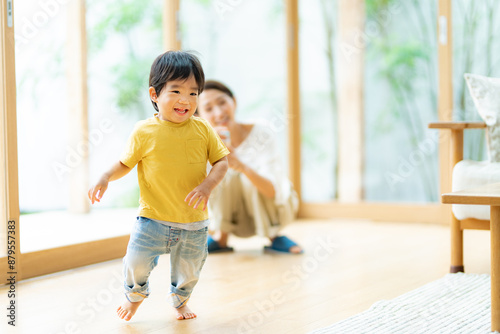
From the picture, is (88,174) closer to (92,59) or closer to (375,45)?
(92,59)

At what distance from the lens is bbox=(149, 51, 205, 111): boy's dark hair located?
63.2 inches

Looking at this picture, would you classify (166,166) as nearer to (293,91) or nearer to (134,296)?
(134,296)

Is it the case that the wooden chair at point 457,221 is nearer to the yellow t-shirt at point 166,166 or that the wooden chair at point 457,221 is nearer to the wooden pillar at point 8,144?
the yellow t-shirt at point 166,166

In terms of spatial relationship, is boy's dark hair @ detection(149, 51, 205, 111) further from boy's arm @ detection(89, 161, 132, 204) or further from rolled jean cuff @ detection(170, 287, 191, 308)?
rolled jean cuff @ detection(170, 287, 191, 308)

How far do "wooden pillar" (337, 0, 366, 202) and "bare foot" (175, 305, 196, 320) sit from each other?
2.28 metres

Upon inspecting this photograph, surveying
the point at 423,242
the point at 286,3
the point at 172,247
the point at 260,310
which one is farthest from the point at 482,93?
the point at 286,3

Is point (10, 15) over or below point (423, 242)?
over

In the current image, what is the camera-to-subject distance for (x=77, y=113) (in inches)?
144

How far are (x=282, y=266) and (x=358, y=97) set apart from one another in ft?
5.55

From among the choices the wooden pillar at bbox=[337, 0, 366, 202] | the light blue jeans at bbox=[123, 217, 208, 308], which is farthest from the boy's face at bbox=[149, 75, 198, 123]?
the wooden pillar at bbox=[337, 0, 366, 202]

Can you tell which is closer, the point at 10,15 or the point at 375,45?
the point at 10,15

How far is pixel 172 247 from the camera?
165cm

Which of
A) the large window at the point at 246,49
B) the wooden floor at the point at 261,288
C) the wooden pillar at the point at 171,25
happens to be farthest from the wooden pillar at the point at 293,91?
the wooden pillar at the point at 171,25

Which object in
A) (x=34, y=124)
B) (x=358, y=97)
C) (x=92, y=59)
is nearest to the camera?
(x=34, y=124)
